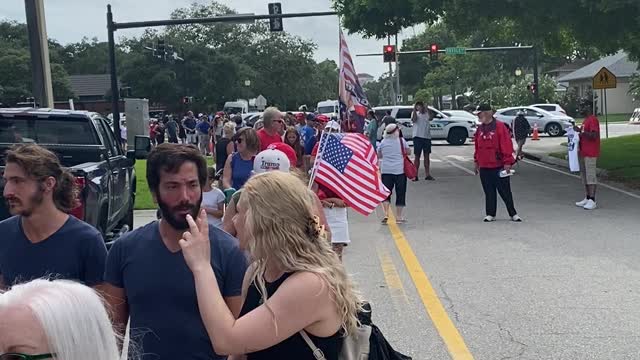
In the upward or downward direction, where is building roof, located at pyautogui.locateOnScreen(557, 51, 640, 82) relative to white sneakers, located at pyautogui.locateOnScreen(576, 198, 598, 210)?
upward

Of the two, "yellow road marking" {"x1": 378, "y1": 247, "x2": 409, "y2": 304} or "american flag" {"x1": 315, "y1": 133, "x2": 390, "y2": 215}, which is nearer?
"american flag" {"x1": 315, "y1": 133, "x2": 390, "y2": 215}

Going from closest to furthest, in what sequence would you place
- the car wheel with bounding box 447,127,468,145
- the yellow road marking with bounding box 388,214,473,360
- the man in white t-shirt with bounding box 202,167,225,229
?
the yellow road marking with bounding box 388,214,473,360, the man in white t-shirt with bounding box 202,167,225,229, the car wheel with bounding box 447,127,468,145

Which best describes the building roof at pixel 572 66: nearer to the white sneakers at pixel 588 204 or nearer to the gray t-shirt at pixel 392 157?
the white sneakers at pixel 588 204

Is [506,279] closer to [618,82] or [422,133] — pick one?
[422,133]

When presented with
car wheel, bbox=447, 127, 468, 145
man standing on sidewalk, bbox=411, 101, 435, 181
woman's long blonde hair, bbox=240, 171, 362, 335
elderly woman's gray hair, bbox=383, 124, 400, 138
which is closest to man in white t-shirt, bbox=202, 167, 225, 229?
woman's long blonde hair, bbox=240, 171, 362, 335

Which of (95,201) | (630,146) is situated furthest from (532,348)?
(630,146)

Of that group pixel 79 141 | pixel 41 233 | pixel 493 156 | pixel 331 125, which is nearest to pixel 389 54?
pixel 493 156

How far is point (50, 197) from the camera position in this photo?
4074 millimetres

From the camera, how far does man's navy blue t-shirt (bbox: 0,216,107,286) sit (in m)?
3.89

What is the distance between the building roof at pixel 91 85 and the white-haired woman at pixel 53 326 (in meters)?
89.6

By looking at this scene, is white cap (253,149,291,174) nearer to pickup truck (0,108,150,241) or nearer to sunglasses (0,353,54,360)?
pickup truck (0,108,150,241)

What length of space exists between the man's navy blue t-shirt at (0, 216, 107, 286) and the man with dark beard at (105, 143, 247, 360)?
42 cm

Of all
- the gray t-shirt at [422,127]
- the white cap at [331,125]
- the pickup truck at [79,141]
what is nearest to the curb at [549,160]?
the gray t-shirt at [422,127]

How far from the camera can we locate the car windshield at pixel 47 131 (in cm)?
947
